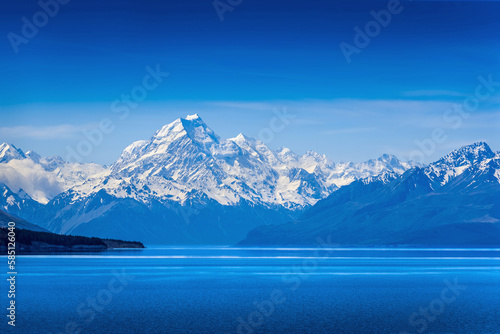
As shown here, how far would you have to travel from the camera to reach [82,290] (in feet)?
403

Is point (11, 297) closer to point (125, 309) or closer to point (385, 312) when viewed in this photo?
point (125, 309)

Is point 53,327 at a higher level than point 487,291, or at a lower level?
higher

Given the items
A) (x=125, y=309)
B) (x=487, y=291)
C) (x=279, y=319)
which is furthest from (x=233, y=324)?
(x=487, y=291)

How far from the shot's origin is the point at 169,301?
355 feet

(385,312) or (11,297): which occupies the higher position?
(11,297)

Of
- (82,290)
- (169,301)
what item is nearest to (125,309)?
(169,301)

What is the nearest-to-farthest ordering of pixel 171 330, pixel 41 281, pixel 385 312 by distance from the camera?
pixel 171 330 → pixel 385 312 → pixel 41 281

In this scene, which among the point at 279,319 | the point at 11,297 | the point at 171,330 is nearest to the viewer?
the point at 171,330

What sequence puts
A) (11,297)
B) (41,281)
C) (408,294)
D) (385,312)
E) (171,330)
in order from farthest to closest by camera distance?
1. (41,281)
2. (408,294)
3. (11,297)
4. (385,312)
5. (171,330)

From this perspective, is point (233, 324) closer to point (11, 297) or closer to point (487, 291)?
point (11, 297)

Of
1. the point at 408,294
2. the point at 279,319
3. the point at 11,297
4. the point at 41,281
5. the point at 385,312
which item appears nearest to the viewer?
the point at 279,319

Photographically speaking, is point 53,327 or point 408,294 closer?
point 53,327

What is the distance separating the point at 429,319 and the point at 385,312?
7482 millimetres

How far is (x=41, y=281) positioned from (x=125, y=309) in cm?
4838
